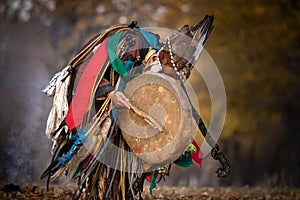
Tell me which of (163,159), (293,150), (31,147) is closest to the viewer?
(163,159)

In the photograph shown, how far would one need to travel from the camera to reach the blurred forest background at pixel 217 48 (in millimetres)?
10328

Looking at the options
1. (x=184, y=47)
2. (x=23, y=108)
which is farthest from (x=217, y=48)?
(x=184, y=47)

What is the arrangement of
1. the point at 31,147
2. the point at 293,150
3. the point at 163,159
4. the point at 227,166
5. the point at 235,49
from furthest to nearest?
the point at 293,150, the point at 235,49, the point at 31,147, the point at 227,166, the point at 163,159

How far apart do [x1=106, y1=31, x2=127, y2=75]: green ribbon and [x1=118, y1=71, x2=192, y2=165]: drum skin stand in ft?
0.39

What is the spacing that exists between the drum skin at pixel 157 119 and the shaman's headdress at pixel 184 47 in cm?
17

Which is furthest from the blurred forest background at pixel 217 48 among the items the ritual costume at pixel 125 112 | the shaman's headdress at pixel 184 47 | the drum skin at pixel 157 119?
the drum skin at pixel 157 119

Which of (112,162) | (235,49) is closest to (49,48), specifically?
(235,49)

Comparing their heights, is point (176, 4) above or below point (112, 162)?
above

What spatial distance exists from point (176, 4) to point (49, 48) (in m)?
2.81

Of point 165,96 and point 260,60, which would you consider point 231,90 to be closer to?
point 260,60

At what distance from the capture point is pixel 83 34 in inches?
419

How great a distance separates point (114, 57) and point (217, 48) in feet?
22.8

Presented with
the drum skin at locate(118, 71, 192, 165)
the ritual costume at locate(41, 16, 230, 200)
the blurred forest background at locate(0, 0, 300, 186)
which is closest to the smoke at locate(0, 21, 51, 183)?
the blurred forest background at locate(0, 0, 300, 186)

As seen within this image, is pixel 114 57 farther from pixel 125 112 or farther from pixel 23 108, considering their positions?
pixel 23 108
